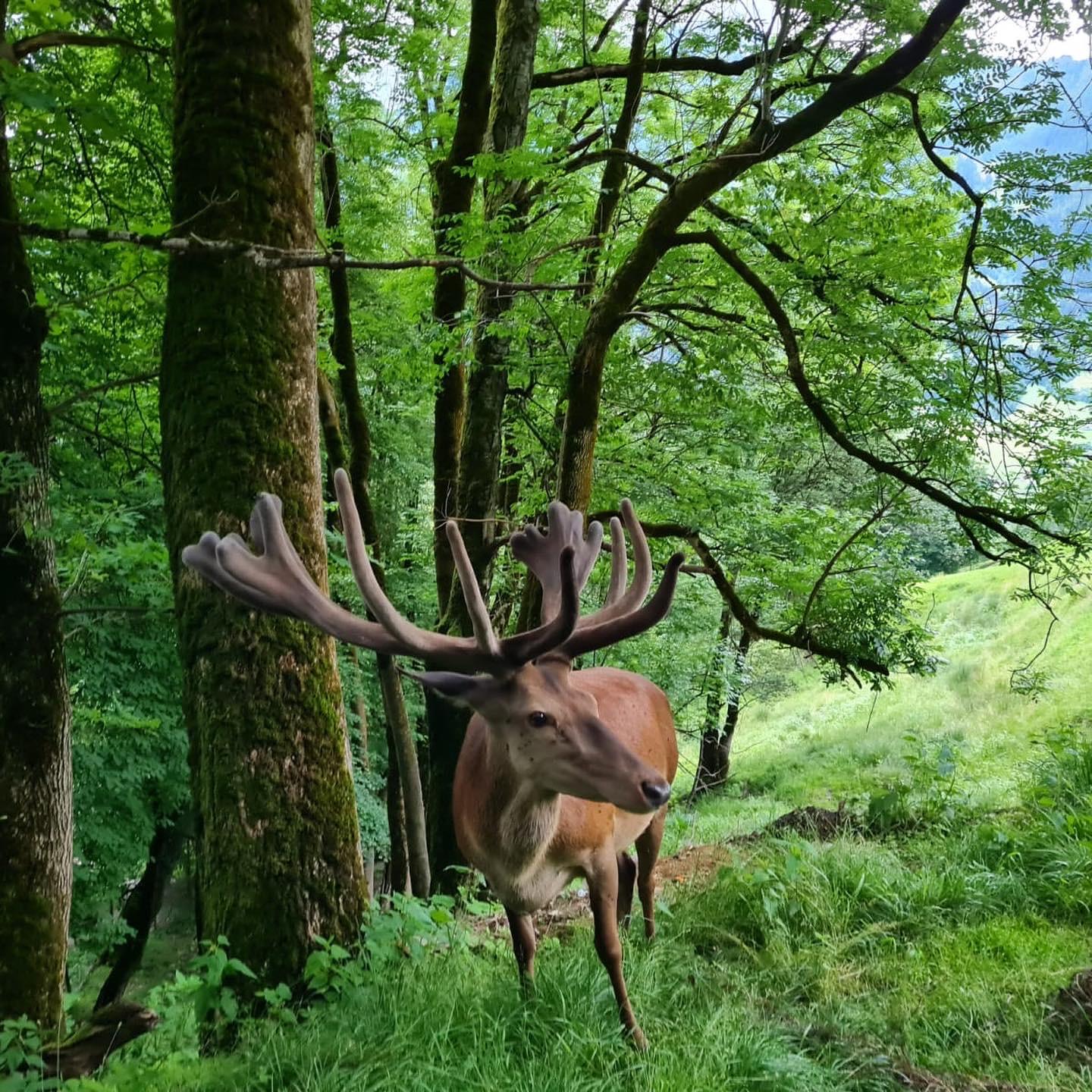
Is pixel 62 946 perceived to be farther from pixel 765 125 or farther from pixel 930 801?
pixel 930 801

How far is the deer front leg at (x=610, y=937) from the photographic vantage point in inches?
120

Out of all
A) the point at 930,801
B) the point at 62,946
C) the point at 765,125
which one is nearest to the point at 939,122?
the point at 765,125

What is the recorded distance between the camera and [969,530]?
6.07m

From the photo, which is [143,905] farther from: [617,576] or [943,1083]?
[943,1083]

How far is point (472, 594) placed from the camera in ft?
8.34

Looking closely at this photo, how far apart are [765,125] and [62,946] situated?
17.0ft

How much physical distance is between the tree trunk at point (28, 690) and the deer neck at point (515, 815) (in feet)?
7.38

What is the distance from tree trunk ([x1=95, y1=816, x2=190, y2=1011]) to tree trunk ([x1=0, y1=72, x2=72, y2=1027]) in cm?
641

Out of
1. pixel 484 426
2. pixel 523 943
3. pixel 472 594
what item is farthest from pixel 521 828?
pixel 484 426

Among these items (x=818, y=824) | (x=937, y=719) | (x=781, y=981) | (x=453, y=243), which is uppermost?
(x=453, y=243)

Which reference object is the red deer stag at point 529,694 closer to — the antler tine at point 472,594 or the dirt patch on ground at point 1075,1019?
the antler tine at point 472,594

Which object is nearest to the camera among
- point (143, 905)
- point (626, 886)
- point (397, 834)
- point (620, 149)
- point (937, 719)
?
point (626, 886)

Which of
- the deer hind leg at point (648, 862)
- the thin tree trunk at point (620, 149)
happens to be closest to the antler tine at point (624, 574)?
the deer hind leg at point (648, 862)

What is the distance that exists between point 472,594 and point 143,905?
1091cm
